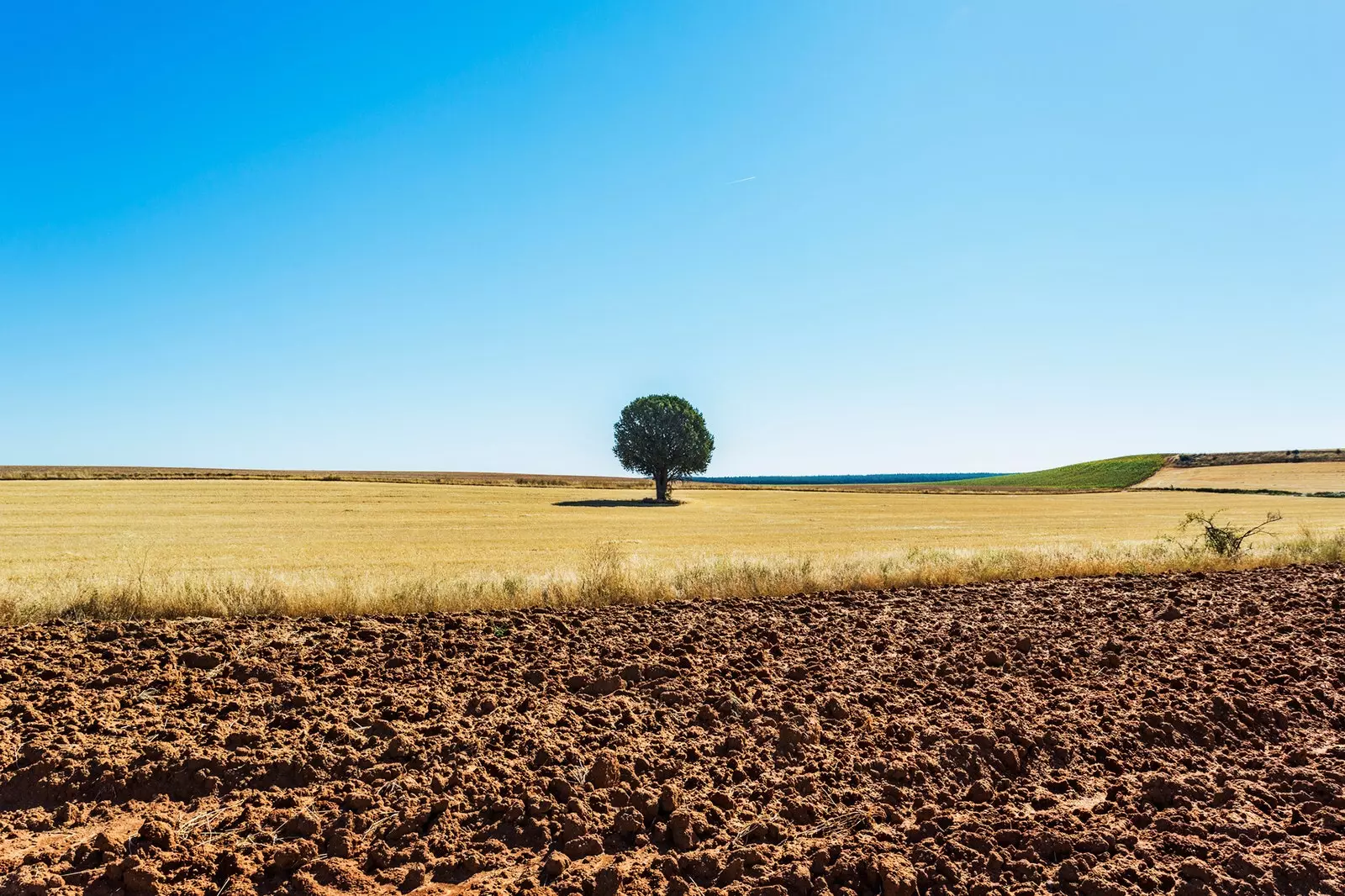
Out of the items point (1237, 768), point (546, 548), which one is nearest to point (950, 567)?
point (1237, 768)

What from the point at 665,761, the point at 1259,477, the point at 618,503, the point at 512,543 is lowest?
the point at 512,543

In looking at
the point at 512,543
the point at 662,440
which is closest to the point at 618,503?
the point at 662,440

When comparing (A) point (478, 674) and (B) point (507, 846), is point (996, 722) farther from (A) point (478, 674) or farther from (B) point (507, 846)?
(A) point (478, 674)

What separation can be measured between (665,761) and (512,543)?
2437cm

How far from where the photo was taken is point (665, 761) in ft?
19.7

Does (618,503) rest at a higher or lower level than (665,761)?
lower

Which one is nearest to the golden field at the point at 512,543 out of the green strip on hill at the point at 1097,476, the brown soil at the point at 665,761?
the brown soil at the point at 665,761

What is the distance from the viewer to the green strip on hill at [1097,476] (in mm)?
98500

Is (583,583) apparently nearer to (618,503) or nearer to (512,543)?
(512,543)

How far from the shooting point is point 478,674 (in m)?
7.94

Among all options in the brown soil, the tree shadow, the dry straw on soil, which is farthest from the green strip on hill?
the brown soil

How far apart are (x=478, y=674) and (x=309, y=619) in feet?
12.1

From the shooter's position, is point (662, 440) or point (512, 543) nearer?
point (512, 543)

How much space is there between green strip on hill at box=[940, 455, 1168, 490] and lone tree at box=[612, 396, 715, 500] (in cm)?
4686
